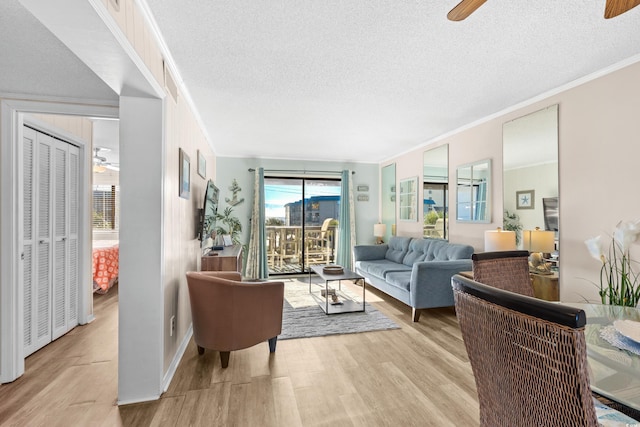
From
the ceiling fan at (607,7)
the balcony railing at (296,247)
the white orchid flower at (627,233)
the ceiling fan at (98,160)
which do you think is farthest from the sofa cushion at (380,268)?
the ceiling fan at (98,160)

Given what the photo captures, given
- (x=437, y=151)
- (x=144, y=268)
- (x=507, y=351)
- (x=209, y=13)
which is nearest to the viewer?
(x=507, y=351)

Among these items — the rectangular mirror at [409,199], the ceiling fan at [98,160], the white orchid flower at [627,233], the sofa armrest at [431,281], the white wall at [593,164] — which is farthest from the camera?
the rectangular mirror at [409,199]

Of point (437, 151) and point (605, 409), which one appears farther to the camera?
point (437, 151)

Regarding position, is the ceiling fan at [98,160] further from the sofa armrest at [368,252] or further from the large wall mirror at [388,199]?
the large wall mirror at [388,199]

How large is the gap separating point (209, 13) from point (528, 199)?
3.31 meters

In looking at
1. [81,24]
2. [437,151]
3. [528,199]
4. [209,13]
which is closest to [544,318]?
[81,24]

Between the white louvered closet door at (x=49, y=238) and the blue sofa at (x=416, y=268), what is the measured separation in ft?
12.4

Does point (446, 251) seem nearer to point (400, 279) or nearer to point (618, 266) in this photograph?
point (400, 279)

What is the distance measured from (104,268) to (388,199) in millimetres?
5228

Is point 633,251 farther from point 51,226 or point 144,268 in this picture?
point 51,226

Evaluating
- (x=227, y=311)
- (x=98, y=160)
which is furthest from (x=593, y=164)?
(x=98, y=160)

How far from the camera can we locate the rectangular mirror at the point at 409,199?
5.15 meters

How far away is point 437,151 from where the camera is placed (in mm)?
4605

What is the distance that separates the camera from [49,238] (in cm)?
278
